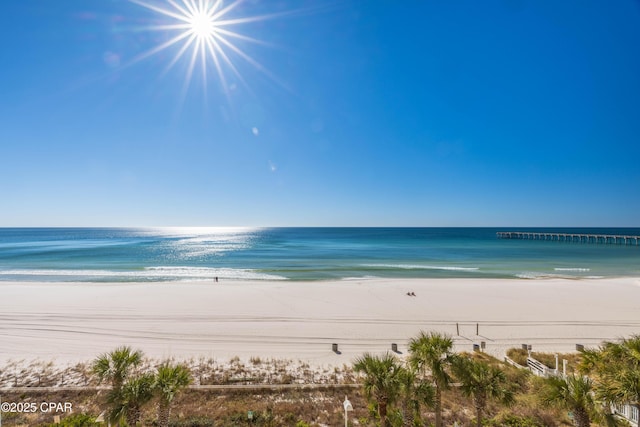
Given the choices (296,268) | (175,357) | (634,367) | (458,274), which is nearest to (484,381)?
(634,367)

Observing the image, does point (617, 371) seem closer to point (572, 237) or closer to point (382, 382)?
point (382, 382)

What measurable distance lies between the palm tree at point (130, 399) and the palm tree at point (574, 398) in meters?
9.51

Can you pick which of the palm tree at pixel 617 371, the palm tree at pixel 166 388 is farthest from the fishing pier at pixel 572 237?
the palm tree at pixel 166 388

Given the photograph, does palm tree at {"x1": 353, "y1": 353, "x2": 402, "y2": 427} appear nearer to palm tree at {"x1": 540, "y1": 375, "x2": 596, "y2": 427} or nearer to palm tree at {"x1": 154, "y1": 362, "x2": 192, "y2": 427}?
palm tree at {"x1": 540, "y1": 375, "x2": 596, "y2": 427}

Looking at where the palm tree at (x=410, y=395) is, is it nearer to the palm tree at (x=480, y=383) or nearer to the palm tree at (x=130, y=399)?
the palm tree at (x=480, y=383)

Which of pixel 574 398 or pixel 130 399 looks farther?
pixel 130 399

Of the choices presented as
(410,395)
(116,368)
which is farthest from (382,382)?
(116,368)

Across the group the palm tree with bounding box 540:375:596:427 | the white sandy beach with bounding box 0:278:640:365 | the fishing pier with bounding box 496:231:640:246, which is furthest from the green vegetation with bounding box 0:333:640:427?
the fishing pier with bounding box 496:231:640:246

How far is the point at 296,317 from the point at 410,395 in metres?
12.9

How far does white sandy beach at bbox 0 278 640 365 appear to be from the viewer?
48.0ft

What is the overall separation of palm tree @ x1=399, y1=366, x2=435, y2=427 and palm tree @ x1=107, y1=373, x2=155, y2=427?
21.0 ft

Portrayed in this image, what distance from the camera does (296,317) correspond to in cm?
1927

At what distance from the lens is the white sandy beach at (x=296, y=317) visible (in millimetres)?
14617

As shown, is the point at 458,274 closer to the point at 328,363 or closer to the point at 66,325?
the point at 328,363
